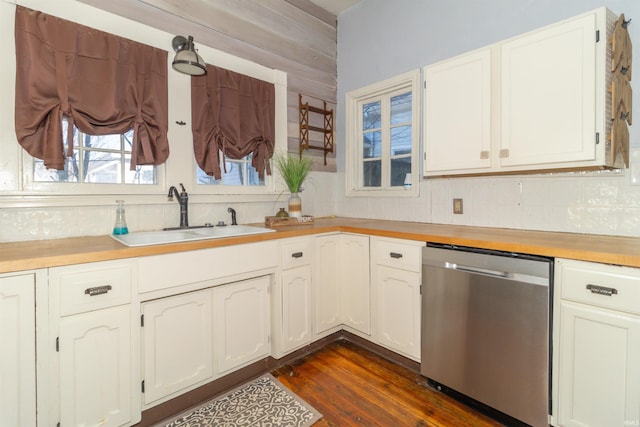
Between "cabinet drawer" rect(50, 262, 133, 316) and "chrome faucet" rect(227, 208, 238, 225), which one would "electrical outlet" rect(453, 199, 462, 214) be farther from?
"cabinet drawer" rect(50, 262, 133, 316)

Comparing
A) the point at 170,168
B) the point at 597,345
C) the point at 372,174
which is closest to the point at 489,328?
the point at 597,345

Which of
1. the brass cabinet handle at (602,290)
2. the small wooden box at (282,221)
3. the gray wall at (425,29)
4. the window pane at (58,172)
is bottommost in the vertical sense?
the brass cabinet handle at (602,290)

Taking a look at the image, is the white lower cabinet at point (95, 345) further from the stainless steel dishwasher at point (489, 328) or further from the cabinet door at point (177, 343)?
the stainless steel dishwasher at point (489, 328)

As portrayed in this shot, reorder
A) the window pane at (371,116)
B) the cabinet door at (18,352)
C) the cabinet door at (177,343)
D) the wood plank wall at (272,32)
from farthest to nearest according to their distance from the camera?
the window pane at (371,116) < the wood plank wall at (272,32) < the cabinet door at (177,343) < the cabinet door at (18,352)

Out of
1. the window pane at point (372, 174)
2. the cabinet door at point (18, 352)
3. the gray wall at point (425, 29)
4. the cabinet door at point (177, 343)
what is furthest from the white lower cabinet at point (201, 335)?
the gray wall at point (425, 29)

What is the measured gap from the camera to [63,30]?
5.48 feet

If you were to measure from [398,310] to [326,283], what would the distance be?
568 mm

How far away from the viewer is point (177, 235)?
6.63 ft

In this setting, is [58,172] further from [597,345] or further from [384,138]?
[597,345]

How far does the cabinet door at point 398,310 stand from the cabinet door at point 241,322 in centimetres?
79

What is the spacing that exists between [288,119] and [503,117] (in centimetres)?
173

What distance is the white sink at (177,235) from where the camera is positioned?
1.79 meters

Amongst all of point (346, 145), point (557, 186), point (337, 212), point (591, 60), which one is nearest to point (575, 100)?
point (591, 60)

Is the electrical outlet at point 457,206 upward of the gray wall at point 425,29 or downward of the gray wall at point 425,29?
downward
